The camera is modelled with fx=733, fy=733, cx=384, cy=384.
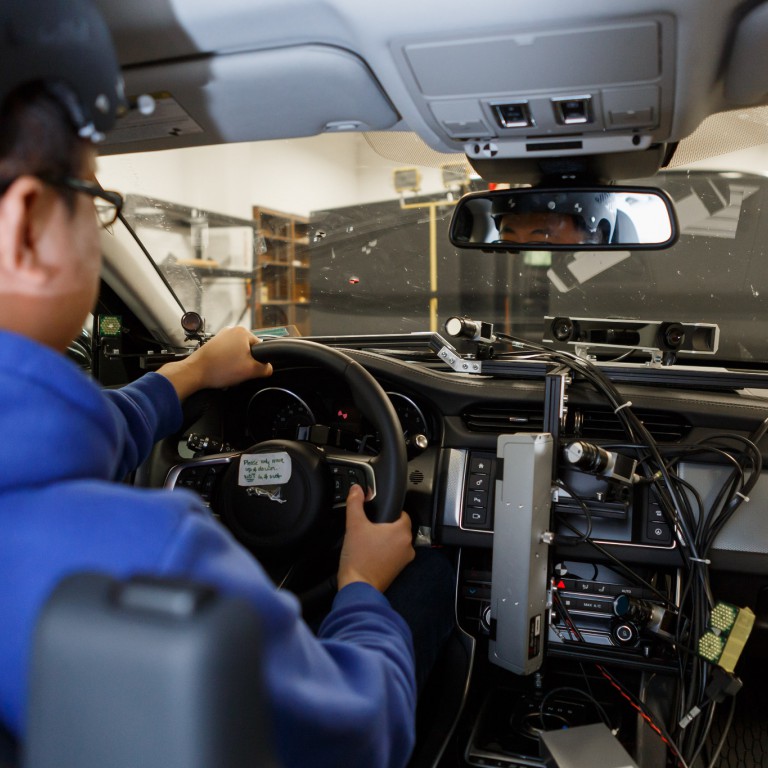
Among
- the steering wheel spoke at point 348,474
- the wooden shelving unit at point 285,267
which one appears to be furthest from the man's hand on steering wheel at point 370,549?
the wooden shelving unit at point 285,267

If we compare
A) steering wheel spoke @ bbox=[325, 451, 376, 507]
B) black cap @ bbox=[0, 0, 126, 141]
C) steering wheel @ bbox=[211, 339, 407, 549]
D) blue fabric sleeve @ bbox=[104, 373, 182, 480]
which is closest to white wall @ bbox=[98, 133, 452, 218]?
steering wheel @ bbox=[211, 339, 407, 549]

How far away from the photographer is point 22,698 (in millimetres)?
616

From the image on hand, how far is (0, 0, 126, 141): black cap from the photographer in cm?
75

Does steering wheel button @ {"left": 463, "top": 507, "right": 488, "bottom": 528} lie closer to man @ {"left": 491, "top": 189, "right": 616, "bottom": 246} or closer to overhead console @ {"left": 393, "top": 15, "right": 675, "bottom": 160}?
man @ {"left": 491, "top": 189, "right": 616, "bottom": 246}

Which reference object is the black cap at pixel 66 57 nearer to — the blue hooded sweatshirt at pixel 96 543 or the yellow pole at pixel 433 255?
the blue hooded sweatshirt at pixel 96 543

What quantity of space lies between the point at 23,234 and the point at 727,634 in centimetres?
168

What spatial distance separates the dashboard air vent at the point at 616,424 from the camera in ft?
6.47

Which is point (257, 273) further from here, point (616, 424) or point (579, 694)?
point (579, 694)

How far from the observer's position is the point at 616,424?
2.01 metres

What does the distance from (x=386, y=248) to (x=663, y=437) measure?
4.45ft

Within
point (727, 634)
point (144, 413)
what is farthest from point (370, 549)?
point (727, 634)

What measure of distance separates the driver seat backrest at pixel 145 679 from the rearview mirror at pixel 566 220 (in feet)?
4.96

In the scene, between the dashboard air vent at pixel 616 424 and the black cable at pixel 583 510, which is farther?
the dashboard air vent at pixel 616 424

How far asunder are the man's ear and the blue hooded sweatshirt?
0.34 ft
